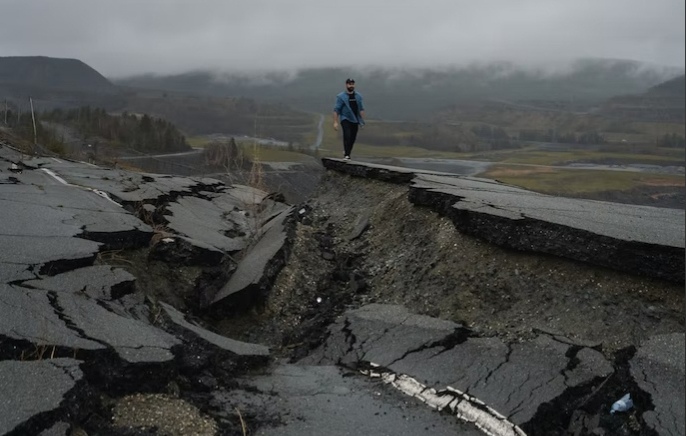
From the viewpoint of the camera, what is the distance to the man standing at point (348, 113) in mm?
10766

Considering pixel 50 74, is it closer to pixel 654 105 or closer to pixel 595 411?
pixel 654 105

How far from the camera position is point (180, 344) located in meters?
4.24

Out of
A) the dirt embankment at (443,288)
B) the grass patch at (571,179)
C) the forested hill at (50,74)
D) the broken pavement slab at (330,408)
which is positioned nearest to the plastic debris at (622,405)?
the dirt embankment at (443,288)

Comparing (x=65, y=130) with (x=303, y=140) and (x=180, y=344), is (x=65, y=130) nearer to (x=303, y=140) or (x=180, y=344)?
(x=303, y=140)

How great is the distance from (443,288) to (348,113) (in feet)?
20.3

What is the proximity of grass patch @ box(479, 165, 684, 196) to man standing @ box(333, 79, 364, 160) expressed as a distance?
2.64 meters

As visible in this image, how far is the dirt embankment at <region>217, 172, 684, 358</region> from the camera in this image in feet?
14.3

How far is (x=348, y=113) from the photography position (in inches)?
428

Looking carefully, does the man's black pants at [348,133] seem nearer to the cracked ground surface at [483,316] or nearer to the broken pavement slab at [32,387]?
the cracked ground surface at [483,316]

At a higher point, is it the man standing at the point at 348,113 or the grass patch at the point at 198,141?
the man standing at the point at 348,113

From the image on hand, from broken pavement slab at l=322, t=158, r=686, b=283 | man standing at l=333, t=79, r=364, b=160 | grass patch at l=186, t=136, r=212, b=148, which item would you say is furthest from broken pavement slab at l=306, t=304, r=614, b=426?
grass patch at l=186, t=136, r=212, b=148

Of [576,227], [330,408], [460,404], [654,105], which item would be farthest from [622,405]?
[654,105]

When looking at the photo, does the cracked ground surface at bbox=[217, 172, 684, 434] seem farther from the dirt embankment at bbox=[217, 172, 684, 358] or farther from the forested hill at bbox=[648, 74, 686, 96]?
the forested hill at bbox=[648, 74, 686, 96]

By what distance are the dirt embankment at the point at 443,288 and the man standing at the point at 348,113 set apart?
3207mm
